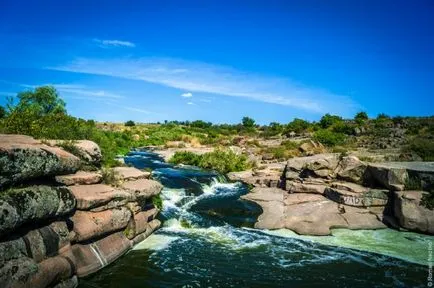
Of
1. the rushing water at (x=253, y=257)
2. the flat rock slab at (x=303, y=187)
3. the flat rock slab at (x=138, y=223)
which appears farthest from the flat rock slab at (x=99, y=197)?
the flat rock slab at (x=303, y=187)

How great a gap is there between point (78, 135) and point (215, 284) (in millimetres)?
13218

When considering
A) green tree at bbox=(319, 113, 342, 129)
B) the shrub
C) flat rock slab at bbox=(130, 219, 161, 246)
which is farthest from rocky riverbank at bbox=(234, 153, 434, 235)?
green tree at bbox=(319, 113, 342, 129)

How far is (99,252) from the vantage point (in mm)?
12430

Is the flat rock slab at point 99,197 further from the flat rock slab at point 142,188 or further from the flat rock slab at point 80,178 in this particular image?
the flat rock slab at point 142,188

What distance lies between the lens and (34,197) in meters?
9.97

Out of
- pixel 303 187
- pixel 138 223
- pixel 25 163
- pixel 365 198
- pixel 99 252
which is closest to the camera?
pixel 25 163

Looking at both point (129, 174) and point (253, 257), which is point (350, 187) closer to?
point (253, 257)

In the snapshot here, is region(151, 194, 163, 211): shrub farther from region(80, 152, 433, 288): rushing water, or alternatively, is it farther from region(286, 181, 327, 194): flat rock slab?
region(286, 181, 327, 194): flat rock slab

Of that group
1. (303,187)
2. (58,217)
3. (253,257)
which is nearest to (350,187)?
(303,187)

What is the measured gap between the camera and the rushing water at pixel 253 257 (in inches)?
463

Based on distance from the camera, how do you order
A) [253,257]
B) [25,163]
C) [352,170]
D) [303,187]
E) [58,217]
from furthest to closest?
[303,187], [352,170], [253,257], [58,217], [25,163]

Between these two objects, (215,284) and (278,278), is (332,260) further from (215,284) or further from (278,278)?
(215,284)

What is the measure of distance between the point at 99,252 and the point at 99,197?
6.57 ft

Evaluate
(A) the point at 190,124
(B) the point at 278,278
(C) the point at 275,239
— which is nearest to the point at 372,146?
(C) the point at 275,239
